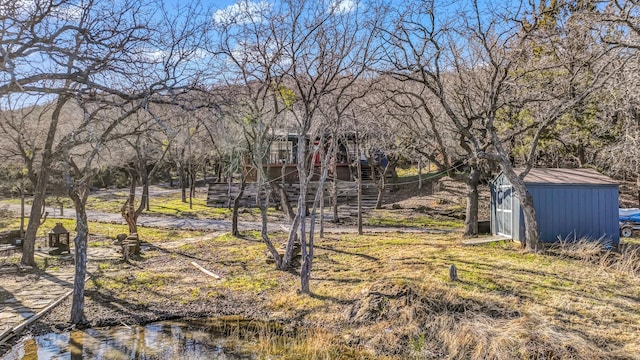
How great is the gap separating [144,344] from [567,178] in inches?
430

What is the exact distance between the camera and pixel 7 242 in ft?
44.3

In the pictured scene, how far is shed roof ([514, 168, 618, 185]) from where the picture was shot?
1137 centimetres

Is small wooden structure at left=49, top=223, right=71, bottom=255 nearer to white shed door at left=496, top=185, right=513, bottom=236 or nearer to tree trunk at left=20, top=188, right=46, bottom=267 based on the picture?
tree trunk at left=20, top=188, right=46, bottom=267

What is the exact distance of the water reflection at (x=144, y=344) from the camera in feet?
19.1

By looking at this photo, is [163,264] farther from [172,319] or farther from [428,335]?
[428,335]

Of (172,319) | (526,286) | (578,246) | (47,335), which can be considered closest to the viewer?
(47,335)

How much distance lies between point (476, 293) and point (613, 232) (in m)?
6.33

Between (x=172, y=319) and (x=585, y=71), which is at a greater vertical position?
(x=585, y=71)

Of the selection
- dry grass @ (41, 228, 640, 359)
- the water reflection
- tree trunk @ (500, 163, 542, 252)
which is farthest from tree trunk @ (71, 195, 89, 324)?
tree trunk @ (500, 163, 542, 252)

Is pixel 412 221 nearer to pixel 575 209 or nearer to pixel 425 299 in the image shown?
pixel 575 209

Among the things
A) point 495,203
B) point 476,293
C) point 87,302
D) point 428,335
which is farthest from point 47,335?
point 495,203

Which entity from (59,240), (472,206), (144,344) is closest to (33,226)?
(59,240)

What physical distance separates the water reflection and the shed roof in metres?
8.75

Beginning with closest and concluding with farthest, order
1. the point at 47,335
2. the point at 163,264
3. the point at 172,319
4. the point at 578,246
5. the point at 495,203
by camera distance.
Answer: the point at 47,335 < the point at 172,319 < the point at 578,246 < the point at 163,264 < the point at 495,203
